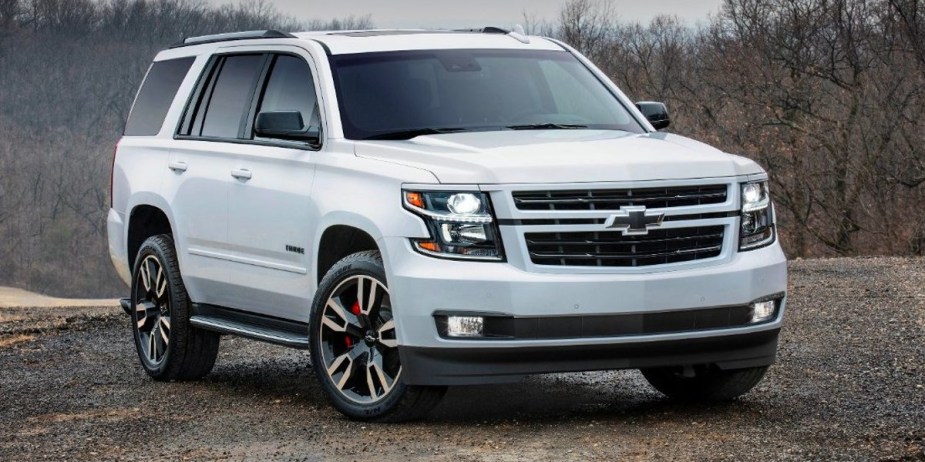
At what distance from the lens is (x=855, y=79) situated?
4297 centimetres

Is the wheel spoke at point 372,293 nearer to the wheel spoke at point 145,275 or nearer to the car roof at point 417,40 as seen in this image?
the car roof at point 417,40

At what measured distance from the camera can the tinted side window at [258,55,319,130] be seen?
8078 millimetres

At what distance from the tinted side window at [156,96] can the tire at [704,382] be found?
11.8ft

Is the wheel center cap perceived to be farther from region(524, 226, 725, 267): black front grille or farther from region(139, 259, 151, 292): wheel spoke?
region(139, 259, 151, 292): wheel spoke

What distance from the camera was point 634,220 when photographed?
21.8 ft

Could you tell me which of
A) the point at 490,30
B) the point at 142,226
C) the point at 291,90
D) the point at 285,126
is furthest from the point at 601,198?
the point at 142,226

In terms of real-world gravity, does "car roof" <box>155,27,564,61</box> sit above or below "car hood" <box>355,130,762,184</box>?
above

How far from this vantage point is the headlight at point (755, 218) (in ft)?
23.2

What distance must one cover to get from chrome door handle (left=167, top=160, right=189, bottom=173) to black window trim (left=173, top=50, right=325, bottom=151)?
0.16 metres

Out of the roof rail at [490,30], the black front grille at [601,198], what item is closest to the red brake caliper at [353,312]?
the black front grille at [601,198]

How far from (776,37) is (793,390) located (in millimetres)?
39941

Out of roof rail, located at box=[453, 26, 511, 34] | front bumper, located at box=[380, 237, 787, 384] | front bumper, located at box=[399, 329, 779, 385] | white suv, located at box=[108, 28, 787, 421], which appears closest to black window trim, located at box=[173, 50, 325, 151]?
white suv, located at box=[108, 28, 787, 421]

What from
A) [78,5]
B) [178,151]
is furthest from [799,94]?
[78,5]

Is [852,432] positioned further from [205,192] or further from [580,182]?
[205,192]
